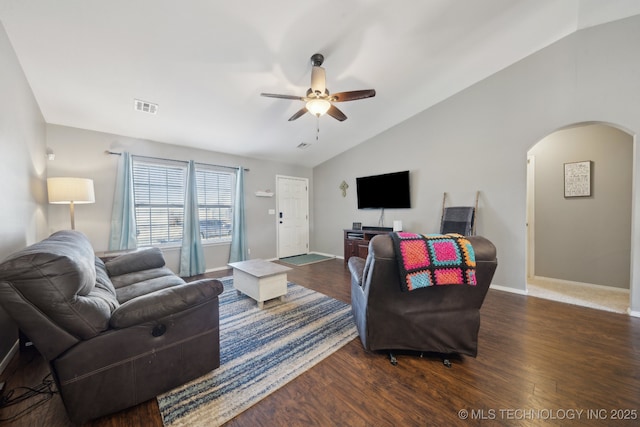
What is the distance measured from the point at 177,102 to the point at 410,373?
377 cm

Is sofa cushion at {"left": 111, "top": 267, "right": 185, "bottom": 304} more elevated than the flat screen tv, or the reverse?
the flat screen tv

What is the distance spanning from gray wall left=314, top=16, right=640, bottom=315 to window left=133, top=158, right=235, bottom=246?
10.6ft

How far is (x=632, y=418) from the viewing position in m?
1.30

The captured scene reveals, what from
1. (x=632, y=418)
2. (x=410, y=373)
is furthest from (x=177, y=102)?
(x=632, y=418)

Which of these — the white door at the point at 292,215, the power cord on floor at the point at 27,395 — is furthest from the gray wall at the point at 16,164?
the white door at the point at 292,215

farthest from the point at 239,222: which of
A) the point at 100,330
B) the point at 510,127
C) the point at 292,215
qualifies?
the point at 510,127

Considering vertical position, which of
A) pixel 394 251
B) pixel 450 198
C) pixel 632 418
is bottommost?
pixel 632 418

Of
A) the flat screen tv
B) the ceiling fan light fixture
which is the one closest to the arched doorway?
the flat screen tv

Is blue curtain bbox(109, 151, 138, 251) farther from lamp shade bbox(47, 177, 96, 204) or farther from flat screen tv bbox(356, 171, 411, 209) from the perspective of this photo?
flat screen tv bbox(356, 171, 411, 209)

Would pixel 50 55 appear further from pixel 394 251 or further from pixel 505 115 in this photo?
pixel 505 115

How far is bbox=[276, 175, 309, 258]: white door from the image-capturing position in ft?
18.3

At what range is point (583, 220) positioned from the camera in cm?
339

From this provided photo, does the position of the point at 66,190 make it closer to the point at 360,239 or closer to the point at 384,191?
the point at 360,239

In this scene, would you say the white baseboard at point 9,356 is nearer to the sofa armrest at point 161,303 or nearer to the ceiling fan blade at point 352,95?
the sofa armrest at point 161,303
